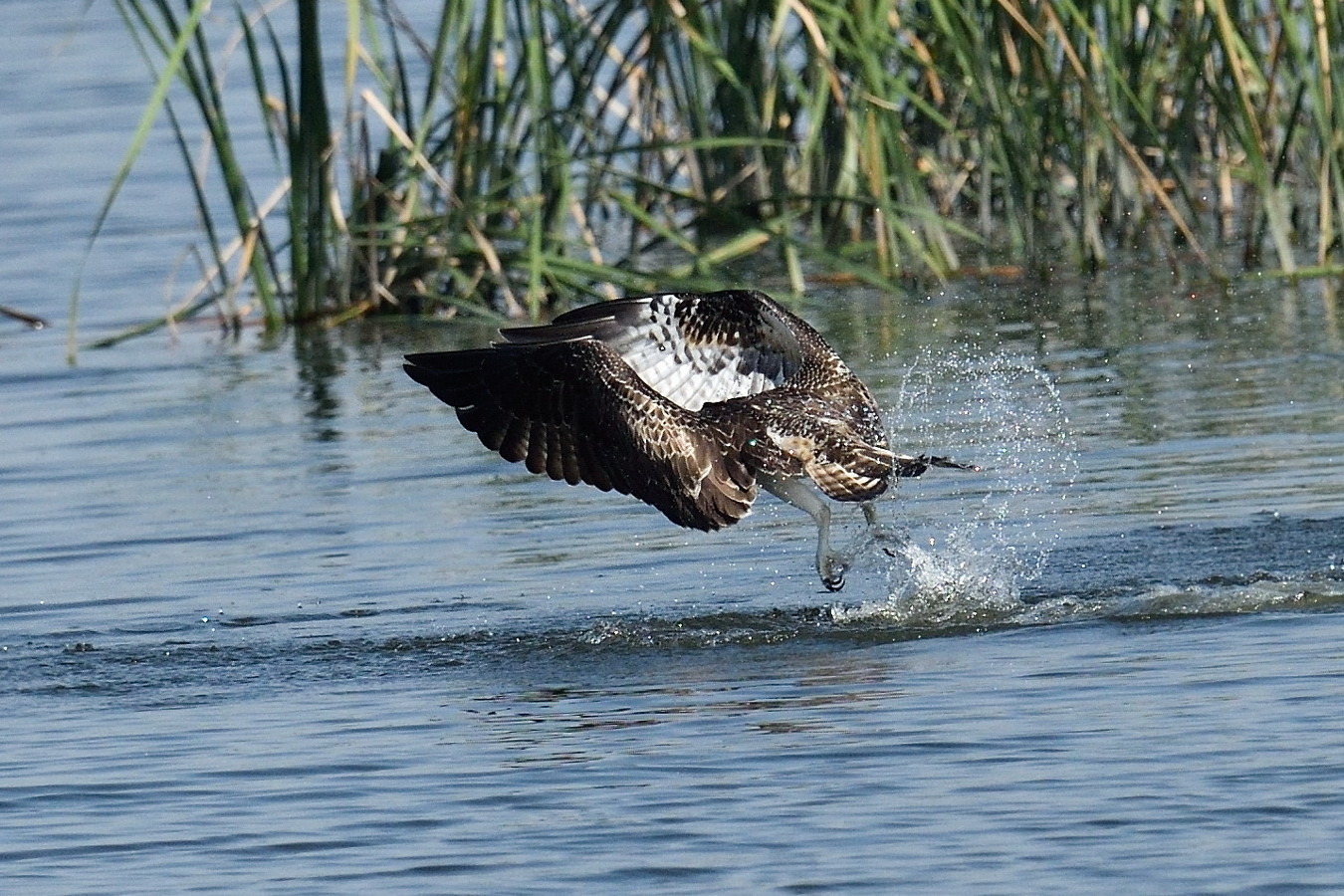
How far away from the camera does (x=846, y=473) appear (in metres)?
7.07

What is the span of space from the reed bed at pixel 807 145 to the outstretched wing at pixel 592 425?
3.26 m

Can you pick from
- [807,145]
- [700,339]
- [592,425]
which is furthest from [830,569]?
[807,145]

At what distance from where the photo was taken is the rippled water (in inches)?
193

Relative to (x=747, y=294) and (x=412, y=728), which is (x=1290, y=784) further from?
(x=747, y=294)

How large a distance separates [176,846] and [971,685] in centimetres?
191

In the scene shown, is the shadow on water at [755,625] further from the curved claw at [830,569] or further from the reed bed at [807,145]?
the reed bed at [807,145]

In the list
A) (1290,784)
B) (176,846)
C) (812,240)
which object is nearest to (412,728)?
(176,846)

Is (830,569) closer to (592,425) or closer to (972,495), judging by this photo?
(592,425)

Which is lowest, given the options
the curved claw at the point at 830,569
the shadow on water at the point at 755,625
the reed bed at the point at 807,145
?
the shadow on water at the point at 755,625

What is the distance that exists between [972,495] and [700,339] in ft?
4.48

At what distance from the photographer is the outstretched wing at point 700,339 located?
7.58 m

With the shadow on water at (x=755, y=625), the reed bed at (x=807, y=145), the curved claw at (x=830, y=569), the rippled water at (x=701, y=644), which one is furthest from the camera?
the reed bed at (x=807, y=145)

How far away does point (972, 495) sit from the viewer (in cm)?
857

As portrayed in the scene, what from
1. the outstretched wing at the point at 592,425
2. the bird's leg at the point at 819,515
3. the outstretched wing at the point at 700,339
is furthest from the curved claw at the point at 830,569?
the outstretched wing at the point at 700,339
